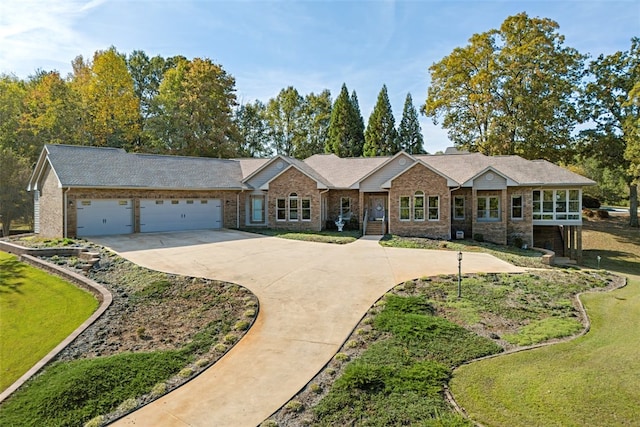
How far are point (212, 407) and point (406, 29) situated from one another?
49.4 ft

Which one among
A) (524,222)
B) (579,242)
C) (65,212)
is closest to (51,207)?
(65,212)

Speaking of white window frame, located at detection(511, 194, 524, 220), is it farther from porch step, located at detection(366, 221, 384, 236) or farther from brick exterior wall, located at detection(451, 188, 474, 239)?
porch step, located at detection(366, 221, 384, 236)

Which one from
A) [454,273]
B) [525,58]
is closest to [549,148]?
[525,58]

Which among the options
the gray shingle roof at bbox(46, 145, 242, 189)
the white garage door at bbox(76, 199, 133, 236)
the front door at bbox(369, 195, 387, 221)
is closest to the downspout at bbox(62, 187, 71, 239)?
the white garage door at bbox(76, 199, 133, 236)

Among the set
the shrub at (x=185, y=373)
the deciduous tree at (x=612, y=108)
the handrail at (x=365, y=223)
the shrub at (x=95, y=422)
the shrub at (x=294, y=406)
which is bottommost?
the shrub at (x=95, y=422)

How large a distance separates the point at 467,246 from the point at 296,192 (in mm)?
10432

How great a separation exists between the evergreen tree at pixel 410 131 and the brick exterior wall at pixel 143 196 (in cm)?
2810

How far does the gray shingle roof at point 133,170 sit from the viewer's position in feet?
63.0

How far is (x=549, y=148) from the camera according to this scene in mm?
31750

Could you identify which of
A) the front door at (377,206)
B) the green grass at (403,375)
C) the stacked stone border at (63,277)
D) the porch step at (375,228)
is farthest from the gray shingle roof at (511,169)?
the stacked stone border at (63,277)

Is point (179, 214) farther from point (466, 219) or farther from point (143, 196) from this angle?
point (466, 219)

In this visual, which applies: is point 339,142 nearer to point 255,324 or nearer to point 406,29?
point 406,29

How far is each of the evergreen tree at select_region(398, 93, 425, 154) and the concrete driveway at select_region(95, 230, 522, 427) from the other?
29136mm

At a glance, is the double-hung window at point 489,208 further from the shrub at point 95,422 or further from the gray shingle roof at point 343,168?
the shrub at point 95,422
